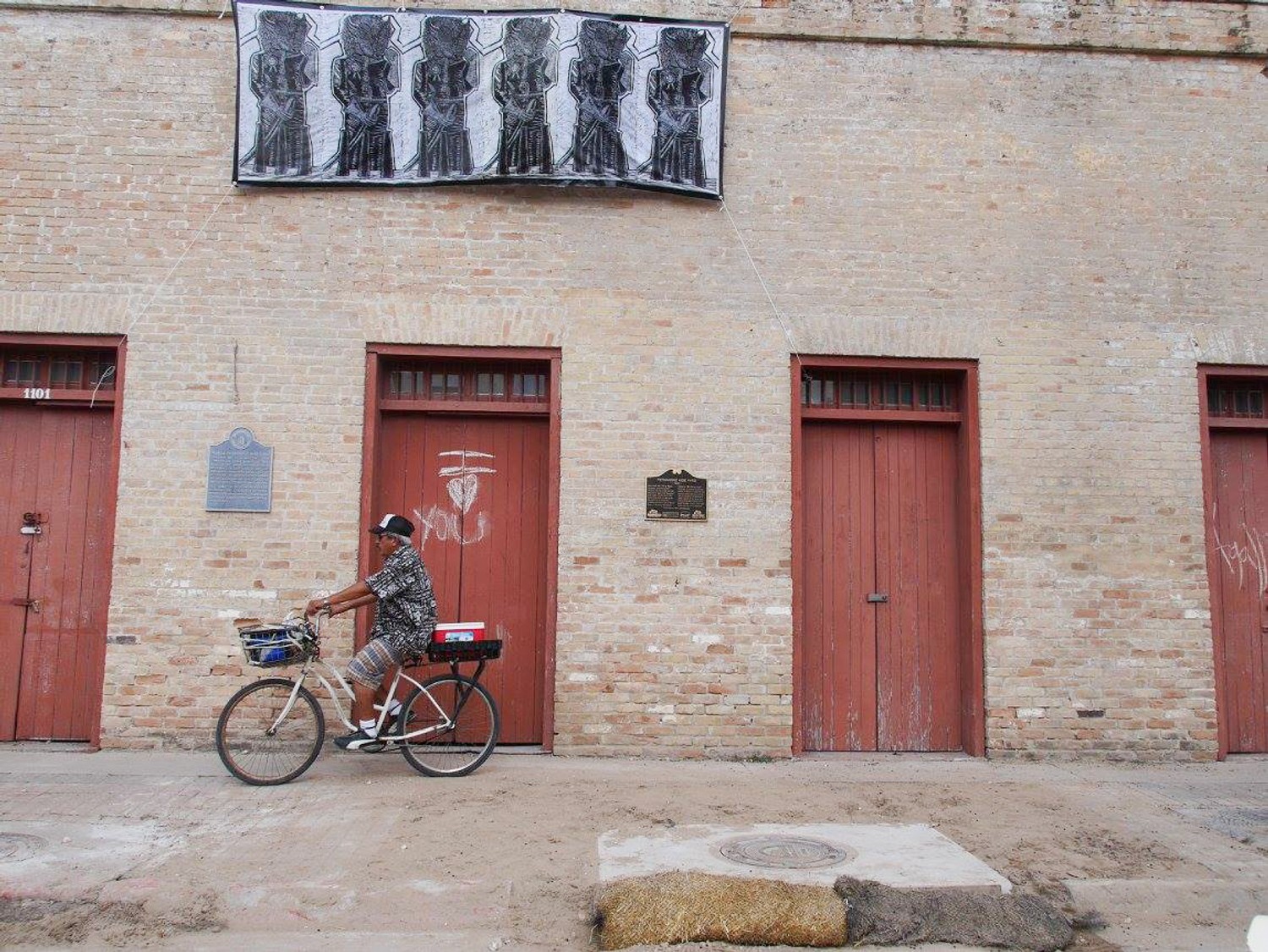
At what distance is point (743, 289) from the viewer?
7.70 meters

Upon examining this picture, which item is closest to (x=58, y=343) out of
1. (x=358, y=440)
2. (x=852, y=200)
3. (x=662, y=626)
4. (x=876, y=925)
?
(x=358, y=440)

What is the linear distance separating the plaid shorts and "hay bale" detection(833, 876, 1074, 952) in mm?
3401

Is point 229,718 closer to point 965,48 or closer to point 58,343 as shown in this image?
point 58,343

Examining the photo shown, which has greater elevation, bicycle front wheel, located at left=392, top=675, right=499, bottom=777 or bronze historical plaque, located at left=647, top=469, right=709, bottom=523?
bronze historical plaque, located at left=647, top=469, right=709, bottom=523

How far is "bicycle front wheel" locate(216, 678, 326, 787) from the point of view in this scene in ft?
20.8

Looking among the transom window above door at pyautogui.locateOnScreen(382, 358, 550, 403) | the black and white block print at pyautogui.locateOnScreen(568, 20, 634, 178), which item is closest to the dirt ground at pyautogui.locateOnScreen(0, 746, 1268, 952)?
the transom window above door at pyautogui.locateOnScreen(382, 358, 550, 403)

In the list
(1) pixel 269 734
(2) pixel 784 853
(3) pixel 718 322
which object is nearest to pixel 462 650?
(1) pixel 269 734

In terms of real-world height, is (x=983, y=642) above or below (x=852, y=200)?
below

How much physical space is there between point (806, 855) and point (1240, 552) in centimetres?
537

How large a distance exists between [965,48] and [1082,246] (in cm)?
193

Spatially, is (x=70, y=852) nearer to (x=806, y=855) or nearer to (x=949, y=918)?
(x=806, y=855)

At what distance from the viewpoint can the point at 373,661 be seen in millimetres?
6539

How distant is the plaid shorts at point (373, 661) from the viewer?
6.54 meters

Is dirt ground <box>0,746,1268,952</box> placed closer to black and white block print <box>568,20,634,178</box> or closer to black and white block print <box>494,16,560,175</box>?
black and white block print <box>568,20,634,178</box>
